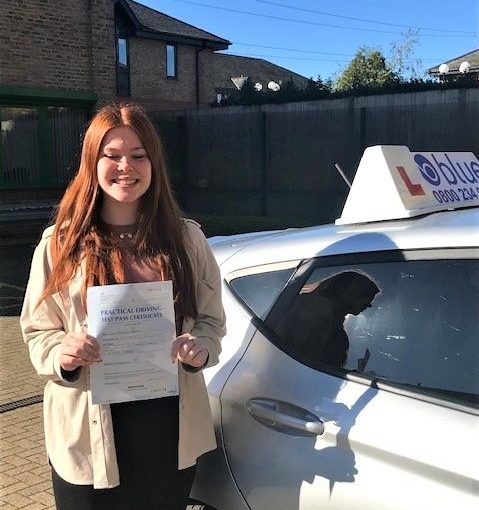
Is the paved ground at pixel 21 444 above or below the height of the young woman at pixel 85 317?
below

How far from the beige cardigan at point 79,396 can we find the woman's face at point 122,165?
240 mm

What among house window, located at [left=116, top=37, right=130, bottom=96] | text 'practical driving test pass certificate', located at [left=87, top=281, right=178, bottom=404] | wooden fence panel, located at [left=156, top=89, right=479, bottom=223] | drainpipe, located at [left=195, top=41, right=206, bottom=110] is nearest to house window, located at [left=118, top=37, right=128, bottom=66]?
house window, located at [left=116, top=37, right=130, bottom=96]

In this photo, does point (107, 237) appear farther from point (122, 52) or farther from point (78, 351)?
point (122, 52)

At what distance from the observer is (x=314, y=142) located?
556 inches

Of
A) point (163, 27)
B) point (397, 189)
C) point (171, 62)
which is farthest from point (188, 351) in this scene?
point (171, 62)

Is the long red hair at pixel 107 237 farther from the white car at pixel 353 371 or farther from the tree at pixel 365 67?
the tree at pixel 365 67

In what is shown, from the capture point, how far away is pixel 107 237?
77.1 inches

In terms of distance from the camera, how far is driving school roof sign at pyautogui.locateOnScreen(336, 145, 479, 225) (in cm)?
241

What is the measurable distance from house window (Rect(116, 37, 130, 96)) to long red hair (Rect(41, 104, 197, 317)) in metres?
21.8

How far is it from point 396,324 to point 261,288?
0.51m

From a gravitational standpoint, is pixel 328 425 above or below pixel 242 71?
below

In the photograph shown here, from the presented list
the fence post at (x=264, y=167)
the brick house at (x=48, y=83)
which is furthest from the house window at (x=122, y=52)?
the fence post at (x=264, y=167)

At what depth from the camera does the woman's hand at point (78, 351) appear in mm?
1754

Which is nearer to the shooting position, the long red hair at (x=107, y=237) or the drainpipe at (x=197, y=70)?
the long red hair at (x=107, y=237)
